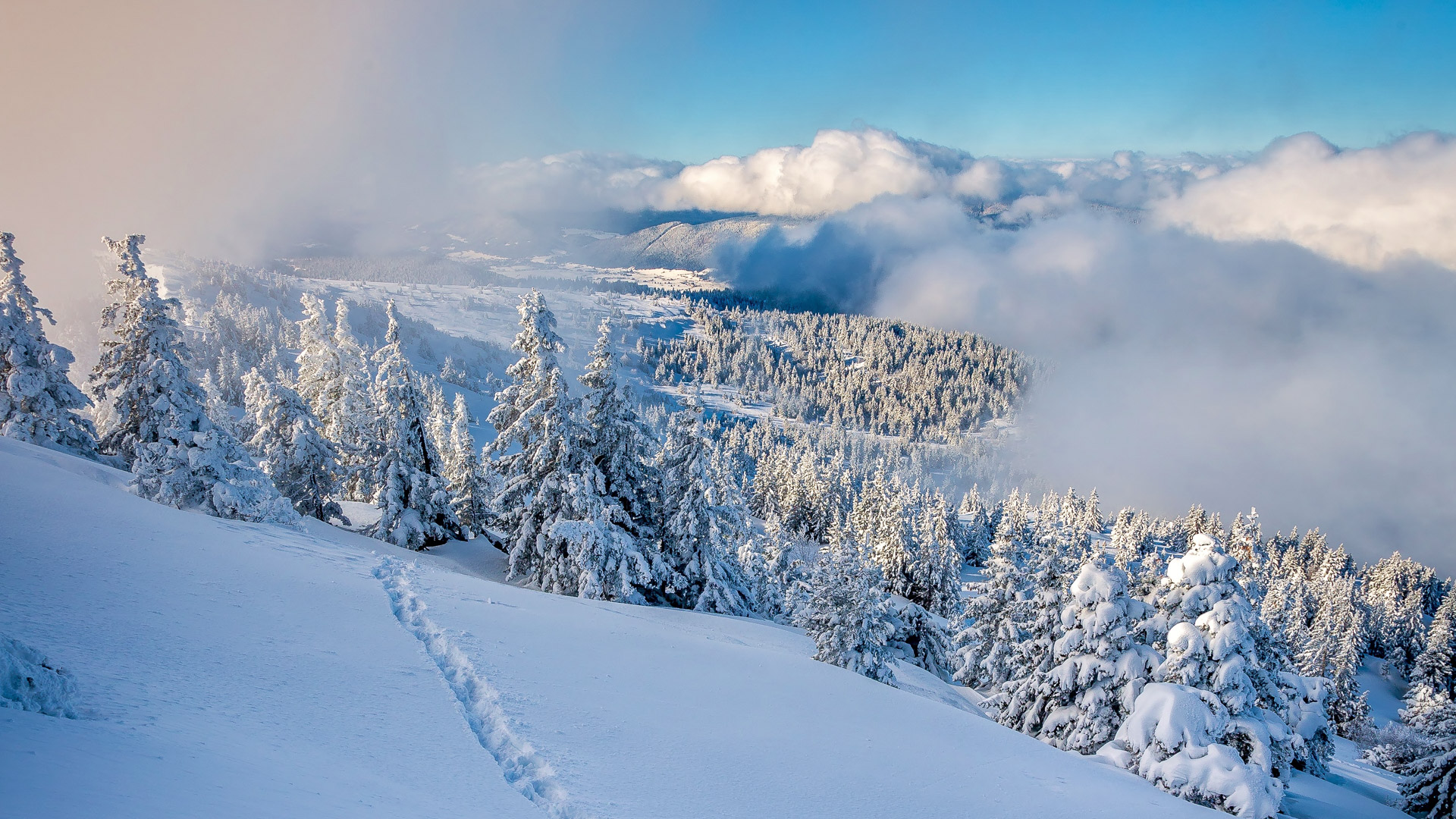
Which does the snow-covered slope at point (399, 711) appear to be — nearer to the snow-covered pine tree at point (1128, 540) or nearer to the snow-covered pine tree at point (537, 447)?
the snow-covered pine tree at point (537, 447)

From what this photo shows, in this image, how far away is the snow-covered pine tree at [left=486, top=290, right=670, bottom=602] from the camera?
67.9ft

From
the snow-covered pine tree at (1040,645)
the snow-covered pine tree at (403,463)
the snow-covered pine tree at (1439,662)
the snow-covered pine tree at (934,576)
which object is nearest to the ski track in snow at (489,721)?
the snow-covered pine tree at (403,463)

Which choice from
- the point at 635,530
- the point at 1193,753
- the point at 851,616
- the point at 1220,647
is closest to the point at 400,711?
the point at 1193,753

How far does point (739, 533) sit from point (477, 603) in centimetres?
1341

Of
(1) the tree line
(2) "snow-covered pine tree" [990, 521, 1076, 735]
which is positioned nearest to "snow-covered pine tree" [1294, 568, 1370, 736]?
(1) the tree line

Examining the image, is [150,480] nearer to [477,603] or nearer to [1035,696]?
[477,603]

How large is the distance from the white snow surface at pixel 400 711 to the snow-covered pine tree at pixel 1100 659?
219 inches

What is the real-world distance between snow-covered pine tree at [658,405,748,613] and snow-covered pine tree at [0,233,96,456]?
2136cm

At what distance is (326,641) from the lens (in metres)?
8.59

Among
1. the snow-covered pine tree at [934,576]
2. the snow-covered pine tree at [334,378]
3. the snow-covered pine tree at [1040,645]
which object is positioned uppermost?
the snow-covered pine tree at [334,378]

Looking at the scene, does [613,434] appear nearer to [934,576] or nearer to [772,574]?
Answer: [934,576]

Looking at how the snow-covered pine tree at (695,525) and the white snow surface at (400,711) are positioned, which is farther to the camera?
the snow-covered pine tree at (695,525)

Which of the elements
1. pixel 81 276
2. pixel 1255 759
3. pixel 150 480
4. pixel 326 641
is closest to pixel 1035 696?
pixel 1255 759

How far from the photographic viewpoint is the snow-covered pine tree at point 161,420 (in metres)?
17.8
